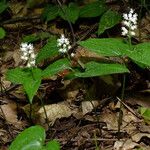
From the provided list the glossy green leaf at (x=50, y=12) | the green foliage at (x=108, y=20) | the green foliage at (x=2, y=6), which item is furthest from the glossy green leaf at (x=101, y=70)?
the green foliage at (x=2, y=6)

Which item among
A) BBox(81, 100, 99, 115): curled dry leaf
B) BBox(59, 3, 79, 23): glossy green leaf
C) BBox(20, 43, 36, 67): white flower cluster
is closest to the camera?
BBox(20, 43, 36, 67): white flower cluster

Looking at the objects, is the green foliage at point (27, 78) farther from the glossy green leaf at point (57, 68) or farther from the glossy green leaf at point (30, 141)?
the glossy green leaf at point (30, 141)

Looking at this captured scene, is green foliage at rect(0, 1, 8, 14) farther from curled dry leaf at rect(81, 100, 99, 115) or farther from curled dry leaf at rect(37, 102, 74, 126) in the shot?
curled dry leaf at rect(81, 100, 99, 115)

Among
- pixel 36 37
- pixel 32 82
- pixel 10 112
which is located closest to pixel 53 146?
pixel 32 82

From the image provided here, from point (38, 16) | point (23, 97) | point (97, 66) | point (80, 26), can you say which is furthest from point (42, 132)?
point (38, 16)

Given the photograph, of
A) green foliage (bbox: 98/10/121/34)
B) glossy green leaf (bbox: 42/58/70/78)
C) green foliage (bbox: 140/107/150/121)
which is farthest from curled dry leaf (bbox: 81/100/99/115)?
green foliage (bbox: 98/10/121/34)

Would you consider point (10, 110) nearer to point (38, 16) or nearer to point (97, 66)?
point (97, 66)

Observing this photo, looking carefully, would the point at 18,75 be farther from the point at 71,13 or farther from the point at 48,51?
the point at 71,13
